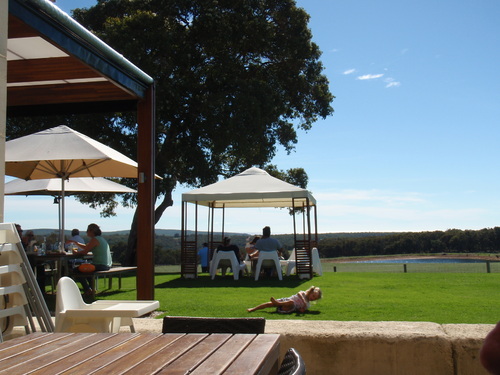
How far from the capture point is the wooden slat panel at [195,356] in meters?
1.69

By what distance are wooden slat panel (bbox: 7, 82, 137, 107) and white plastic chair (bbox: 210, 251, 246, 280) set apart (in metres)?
5.58

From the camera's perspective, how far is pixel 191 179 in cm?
1934

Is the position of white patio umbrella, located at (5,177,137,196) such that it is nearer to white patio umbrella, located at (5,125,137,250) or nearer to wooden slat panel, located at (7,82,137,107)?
white patio umbrella, located at (5,125,137,250)

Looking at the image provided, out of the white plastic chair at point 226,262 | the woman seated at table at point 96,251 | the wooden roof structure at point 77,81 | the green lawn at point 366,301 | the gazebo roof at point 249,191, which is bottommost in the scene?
the green lawn at point 366,301

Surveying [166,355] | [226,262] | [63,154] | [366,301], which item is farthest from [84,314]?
[226,262]

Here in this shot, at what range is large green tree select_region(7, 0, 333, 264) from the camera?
17.4 meters

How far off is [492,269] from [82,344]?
44.8ft

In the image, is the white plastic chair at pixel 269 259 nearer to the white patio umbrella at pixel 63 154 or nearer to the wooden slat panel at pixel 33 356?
the white patio umbrella at pixel 63 154

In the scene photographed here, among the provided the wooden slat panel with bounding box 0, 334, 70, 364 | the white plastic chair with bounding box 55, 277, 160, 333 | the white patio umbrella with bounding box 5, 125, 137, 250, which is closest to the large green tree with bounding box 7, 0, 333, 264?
the white patio umbrella with bounding box 5, 125, 137, 250

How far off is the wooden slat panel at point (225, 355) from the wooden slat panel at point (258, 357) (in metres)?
0.02

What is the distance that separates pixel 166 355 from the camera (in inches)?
74.9

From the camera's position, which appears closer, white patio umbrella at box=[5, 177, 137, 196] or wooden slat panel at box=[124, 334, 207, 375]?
wooden slat panel at box=[124, 334, 207, 375]

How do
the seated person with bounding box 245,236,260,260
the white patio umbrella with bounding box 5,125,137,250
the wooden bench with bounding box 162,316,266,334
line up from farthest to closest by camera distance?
the seated person with bounding box 245,236,260,260
the white patio umbrella with bounding box 5,125,137,250
the wooden bench with bounding box 162,316,266,334

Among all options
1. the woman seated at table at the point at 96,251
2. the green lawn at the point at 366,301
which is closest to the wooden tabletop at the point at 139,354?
the green lawn at the point at 366,301
